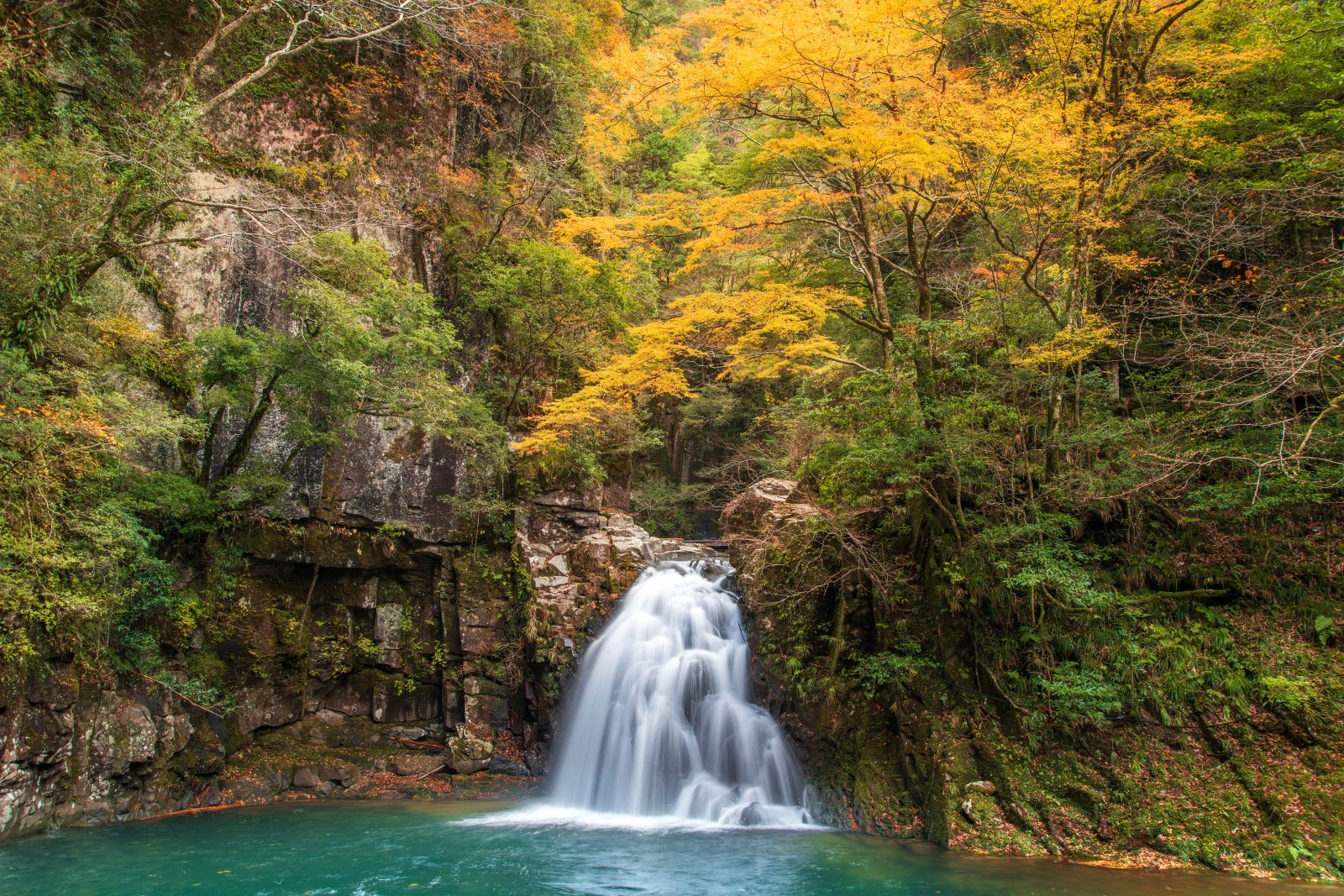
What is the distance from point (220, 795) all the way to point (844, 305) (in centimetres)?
1149

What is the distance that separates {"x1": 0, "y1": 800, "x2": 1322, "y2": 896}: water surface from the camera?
21.9ft

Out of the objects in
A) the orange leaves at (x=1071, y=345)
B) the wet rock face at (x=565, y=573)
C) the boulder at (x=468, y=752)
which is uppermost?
the orange leaves at (x=1071, y=345)

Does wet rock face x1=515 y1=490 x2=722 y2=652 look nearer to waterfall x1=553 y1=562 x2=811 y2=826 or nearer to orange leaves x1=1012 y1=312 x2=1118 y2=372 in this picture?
waterfall x1=553 y1=562 x2=811 y2=826

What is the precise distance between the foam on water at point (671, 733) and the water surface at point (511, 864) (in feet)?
2.20

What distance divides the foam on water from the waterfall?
0.05 ft

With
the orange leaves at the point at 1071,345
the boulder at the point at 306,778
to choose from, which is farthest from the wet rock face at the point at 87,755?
the orange leaves at the point at 1071,345

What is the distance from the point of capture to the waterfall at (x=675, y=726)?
9.98m

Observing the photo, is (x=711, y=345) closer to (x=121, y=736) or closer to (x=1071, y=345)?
(x=1071, y=345)

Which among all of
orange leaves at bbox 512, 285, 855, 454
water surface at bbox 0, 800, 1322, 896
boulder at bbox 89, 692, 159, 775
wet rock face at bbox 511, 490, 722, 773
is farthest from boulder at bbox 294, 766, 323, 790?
orange leaves at bbox 512, 285, 855, 454

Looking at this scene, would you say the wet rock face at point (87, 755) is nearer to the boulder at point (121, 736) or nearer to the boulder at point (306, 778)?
the boulder at point (121, 736)

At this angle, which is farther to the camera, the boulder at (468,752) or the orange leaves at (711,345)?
the boulder at (468,752)

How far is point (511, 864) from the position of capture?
25.5ft

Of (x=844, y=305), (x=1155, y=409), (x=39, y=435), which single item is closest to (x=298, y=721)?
(x=39, y=435)

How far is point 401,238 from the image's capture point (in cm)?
1473
